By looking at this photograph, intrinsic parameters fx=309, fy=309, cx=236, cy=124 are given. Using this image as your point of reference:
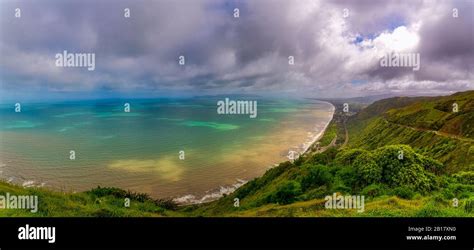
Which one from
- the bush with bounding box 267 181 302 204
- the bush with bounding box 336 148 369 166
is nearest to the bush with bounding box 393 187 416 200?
the bush with bounding box 267 181 302 204

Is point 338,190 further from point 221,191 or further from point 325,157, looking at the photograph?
point 325,157

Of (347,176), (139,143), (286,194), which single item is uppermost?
(139,143)

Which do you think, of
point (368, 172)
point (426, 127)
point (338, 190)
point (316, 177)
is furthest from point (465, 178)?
point (426, 127)

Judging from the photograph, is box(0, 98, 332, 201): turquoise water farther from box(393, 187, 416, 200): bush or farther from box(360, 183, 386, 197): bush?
box(393, 187, 416, 200): bush

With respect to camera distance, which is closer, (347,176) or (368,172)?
(368,172)

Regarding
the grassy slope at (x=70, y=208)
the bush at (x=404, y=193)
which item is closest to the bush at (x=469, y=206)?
the bush at (x=404, y=193)

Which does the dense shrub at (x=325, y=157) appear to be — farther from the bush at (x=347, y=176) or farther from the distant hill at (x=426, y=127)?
the bush at (x=347, y=176)

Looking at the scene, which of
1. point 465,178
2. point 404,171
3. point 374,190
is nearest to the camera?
point 374,190
